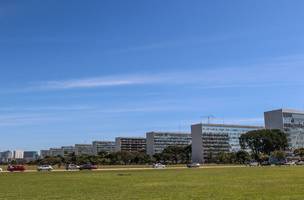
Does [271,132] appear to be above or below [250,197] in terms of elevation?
above

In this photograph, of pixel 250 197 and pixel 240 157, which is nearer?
pixel 250 197

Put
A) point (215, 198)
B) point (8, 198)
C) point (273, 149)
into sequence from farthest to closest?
point (273, 149) → point (8, 198) → point (215, 198)

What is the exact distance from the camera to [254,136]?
183875 mm

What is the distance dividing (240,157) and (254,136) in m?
11.6

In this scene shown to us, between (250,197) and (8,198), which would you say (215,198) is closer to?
(250,197)

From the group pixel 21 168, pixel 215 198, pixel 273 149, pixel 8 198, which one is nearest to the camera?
pixel 215 198

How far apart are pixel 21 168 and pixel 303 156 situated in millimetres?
129888

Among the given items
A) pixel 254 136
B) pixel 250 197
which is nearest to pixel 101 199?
pixel 250 197

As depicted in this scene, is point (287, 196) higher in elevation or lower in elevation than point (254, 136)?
lower

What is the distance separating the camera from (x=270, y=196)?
79.8ft

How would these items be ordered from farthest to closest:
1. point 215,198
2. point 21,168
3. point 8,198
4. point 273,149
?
1. point 273,149
2. point 21,168
3. point 8,198
4. point 215,198

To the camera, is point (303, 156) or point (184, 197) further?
point (303, 156)

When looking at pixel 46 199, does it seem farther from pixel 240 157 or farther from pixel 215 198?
pixel 240 157

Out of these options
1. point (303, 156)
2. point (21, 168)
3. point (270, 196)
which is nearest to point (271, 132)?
point (303, 156)
